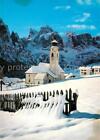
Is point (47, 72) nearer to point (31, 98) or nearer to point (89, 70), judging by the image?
point (89, 70)

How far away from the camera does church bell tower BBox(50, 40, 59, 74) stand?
2019 inches

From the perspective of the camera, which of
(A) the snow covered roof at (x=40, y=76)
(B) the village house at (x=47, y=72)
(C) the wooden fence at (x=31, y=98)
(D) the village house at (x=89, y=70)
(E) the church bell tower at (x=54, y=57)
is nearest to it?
(C) the wooden fence at (x=31, y=98)

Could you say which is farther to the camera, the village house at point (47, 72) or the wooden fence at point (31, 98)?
the village house at point (47, 72)

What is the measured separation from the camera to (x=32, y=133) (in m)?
4.14

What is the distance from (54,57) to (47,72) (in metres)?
5.51

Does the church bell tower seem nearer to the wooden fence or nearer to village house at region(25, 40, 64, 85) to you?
village house at region(25, 40, 64, 85)

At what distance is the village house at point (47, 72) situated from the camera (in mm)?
47028

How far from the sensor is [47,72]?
1902 inches

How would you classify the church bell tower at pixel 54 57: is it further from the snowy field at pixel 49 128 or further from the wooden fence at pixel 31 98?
the snowy field at pixel 49 128

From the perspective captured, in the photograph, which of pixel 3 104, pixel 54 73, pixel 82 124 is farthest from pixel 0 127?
pixel 54 73

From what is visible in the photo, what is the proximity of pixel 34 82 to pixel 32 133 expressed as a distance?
43.0 m

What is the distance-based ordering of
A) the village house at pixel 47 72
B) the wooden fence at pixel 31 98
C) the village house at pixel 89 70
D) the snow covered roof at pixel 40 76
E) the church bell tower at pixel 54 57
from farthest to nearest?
the church bell tower at pixel 54 57, the village house at pixel 47 72, the snow covered roof at pixel 40 76, the village house at pixel 89 70, the wooden fence at pixel 31 98

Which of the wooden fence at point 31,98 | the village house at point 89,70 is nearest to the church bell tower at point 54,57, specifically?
the village house at point 89,70

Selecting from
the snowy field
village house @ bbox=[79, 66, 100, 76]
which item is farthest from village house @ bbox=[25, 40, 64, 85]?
the snowy field
